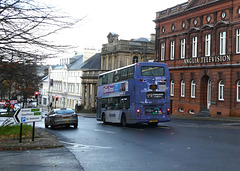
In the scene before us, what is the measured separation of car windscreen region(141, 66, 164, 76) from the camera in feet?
71.6

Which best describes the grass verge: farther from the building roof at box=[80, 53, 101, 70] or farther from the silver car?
the building roof at box=[80, 53, 101, 70]

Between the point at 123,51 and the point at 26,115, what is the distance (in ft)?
160

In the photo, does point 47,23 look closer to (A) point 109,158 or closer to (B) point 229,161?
(A) point 109,158

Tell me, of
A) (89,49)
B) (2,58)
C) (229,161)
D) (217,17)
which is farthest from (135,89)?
(89,49)

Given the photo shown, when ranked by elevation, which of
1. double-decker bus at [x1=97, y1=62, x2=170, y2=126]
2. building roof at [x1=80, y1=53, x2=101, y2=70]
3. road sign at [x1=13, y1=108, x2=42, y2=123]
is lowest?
road sign at [x1=13, y1=108, x2=42, y2=123]

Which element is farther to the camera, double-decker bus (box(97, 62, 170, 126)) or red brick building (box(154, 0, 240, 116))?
red brick building (box(154, 0, 240, 116))

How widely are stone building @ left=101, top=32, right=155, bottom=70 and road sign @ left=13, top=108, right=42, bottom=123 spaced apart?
153 feet

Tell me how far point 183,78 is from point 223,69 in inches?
286

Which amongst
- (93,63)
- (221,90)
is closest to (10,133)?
(221,90)

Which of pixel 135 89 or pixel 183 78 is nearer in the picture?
pixel 135 89

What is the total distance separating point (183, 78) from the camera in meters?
40.6

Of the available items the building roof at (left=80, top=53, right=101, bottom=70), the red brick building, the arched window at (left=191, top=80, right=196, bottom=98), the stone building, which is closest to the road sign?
the red brick building

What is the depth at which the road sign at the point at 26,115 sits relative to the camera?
46.1ft

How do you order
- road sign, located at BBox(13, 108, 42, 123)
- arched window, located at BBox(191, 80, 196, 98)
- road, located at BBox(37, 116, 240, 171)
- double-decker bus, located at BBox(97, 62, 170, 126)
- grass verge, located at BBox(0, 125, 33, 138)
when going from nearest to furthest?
road, located at BBox(37, 116, 240, 171) → road sign, located at BBox(13, 108, 42, 123) → grass verge, located at BBox(0, 125, 33, 138) → double-decker bus, located at BBox(97, 62, 170, 126) → arched window, located at BBox(191, 80, 196, 98)
